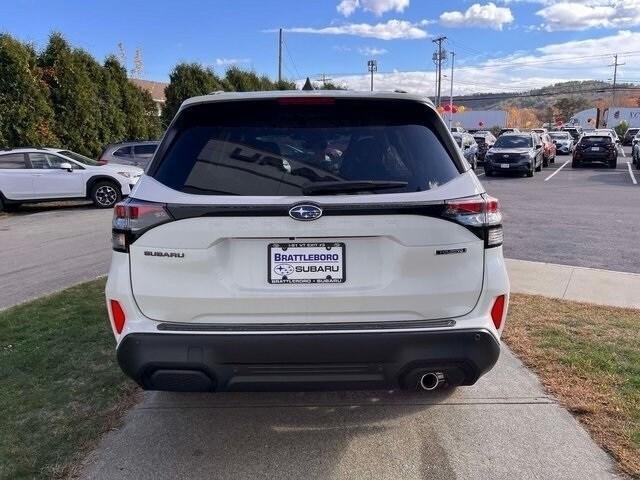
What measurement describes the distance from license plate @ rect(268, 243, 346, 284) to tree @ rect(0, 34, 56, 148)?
1677cm

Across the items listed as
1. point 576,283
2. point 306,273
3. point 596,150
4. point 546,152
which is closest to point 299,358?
point 306,273

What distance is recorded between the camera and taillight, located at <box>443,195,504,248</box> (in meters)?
2.89

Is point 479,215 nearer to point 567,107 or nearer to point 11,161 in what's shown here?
point 11,161

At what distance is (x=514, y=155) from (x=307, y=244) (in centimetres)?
2246

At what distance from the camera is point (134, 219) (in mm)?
2912

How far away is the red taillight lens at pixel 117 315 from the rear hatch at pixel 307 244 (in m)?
0.15

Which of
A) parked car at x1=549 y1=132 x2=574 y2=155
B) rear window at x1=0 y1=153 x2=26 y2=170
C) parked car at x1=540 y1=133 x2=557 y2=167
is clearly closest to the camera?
rear window at x1=0 y1=153 x2=26 y2=170

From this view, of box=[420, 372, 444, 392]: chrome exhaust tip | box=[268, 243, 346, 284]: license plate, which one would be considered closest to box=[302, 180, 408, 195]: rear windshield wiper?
box=[268, 243, 346, 284]: license plate

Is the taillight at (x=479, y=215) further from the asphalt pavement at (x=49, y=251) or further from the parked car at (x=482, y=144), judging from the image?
the parked car at (x=482, y=144)

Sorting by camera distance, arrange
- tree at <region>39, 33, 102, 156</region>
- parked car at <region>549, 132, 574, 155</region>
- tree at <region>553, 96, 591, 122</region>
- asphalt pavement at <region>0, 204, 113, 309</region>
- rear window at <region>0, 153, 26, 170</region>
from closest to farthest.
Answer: asphalt pavement at <region>0, 204, 113, 309</region>, rear window at <region>0, 153, 26, 170</region>, tree at <region>39, 33, 102, 156</region>, parked car at <region>549, 132, 574, 155</region>, tree at <region>553, 96, 591, 122</region>

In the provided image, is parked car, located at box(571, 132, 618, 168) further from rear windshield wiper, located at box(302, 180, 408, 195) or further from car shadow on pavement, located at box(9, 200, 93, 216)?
rear windshield wiper, located at box(302, 180, 408, 195)

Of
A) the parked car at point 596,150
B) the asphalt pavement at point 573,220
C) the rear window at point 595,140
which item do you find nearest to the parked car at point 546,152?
the parked car at point 596,150

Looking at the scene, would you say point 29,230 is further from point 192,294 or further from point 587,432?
point 587,432

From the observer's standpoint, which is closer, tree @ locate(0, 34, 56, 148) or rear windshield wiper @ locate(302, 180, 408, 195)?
rear windshield wiper @ locate(302, 180, 408, 195)
